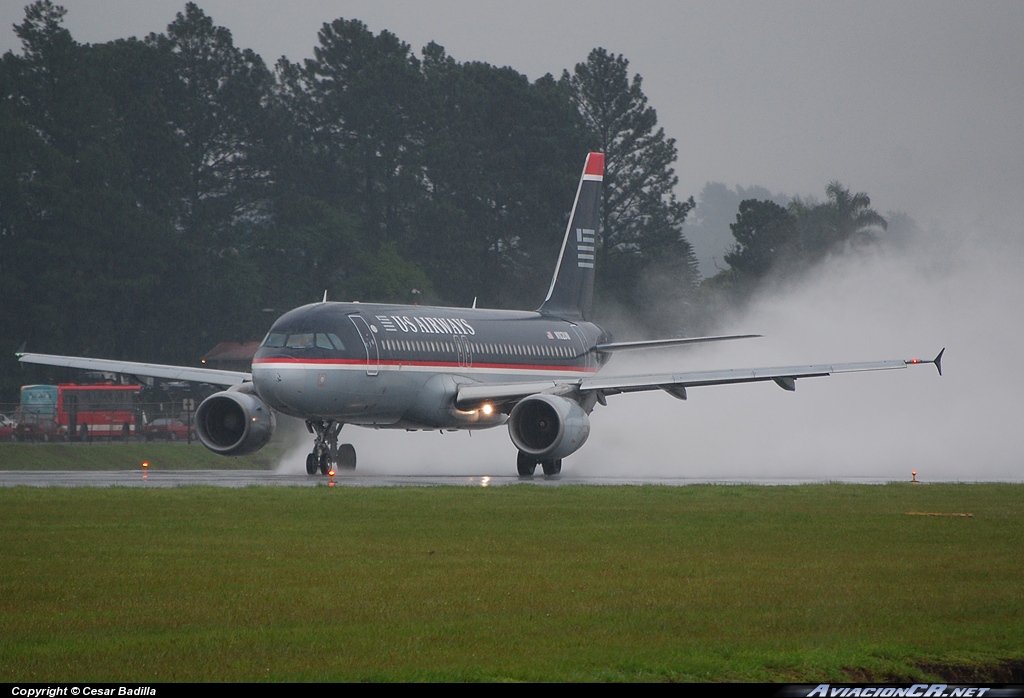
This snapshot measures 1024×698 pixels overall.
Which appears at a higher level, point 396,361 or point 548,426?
point 396,361

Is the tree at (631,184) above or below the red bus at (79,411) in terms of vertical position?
above

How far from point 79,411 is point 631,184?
168 ft

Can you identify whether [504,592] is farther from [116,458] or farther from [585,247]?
[116,458]

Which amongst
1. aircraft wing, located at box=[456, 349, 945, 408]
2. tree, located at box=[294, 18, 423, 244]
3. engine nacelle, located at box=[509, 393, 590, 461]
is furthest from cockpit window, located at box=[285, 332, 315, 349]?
tree, located at box=[294, 18, 423, 244]

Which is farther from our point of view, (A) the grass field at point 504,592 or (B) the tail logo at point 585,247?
(B) the tail logo at point 585,247

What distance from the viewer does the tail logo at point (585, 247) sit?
1933 inches

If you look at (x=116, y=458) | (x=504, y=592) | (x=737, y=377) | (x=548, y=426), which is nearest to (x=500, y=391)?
(x=548, y=426)

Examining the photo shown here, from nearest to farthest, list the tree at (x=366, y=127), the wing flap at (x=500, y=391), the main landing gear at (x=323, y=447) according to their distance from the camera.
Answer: the main landing gear at (x=323, y=447), the wing flap at (x=500, y=391), the tree at (x=366, y=127)

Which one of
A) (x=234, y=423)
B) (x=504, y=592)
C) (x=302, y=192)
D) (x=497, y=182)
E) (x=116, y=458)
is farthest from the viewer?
(x=497, y=182)

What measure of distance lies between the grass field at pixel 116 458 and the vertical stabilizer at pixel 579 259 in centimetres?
1054

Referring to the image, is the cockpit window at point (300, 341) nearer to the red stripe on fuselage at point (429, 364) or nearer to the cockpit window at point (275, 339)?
the cockpit window at point (275, 339)

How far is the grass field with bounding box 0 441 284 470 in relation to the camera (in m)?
46.1

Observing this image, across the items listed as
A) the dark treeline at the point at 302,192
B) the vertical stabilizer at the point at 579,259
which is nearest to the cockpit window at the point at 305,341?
the vertical stabilizer at the point at 579,259

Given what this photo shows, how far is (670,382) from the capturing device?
36.5m
